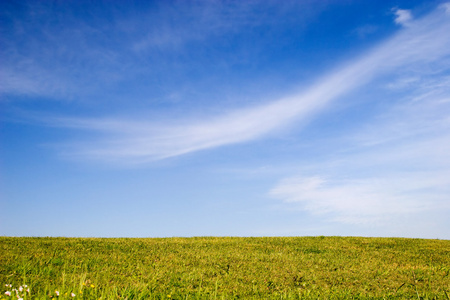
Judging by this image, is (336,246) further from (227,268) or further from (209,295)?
(209,295)

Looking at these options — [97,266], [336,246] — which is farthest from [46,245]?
[336,246]

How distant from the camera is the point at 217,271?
32.8 ft

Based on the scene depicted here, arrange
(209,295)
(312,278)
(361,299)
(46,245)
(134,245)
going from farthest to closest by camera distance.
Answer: (134,245) < (46,245) < (312,278) < (361,299) < (209,295)

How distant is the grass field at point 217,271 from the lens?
7.69 metres

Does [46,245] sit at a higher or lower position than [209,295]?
higher

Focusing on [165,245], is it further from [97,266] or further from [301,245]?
[301,245]

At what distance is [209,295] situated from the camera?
7617 millimetres

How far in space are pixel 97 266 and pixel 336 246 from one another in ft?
36.4

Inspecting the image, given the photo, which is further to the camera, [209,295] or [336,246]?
[336,246]

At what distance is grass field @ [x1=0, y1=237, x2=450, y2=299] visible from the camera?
25.2 feet

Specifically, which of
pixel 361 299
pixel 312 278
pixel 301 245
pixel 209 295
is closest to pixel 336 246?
pixel 301 245

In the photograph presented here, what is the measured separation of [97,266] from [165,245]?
17.1 ft

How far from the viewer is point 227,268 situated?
10484 millimetres

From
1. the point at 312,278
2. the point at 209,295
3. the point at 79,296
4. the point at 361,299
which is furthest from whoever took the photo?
the point at 312,278
